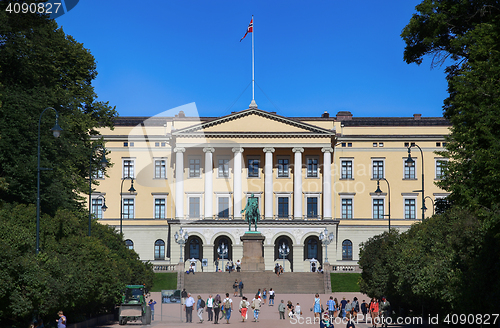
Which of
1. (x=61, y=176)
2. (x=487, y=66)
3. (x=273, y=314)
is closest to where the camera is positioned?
(x=487, y=66)

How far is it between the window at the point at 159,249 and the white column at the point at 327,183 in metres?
19.3

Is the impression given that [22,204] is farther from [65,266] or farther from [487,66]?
[487,66]

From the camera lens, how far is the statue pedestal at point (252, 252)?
186 feet

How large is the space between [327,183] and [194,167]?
1591 cm

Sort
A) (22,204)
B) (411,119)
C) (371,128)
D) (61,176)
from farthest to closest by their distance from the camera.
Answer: (411,119) → (371,128) → (61,176) → (22,204)

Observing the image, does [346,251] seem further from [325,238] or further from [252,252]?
[252,252]

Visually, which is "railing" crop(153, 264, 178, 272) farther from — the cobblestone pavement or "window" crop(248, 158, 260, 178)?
the cobblestone pavement

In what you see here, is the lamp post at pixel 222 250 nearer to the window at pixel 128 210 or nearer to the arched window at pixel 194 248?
the arched window at pixel 194 248

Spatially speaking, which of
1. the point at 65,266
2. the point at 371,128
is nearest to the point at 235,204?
the point at 371,128

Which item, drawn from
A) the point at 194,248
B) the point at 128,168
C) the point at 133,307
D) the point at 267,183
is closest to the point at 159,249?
the point at 194,248

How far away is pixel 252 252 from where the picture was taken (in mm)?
57438

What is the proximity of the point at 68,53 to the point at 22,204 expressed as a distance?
50.9ft

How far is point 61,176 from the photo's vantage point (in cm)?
3362

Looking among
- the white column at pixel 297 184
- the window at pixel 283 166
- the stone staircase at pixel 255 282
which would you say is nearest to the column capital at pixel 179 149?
the window at pixel 283 166
